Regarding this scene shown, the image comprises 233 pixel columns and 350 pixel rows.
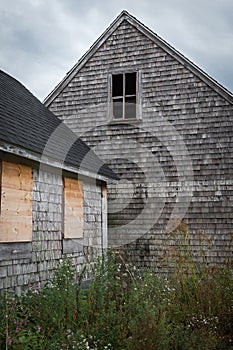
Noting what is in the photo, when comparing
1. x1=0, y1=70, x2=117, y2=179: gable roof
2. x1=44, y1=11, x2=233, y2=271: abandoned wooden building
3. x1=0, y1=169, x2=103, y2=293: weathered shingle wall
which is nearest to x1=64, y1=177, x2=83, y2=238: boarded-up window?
x1=0, y1=169, x2=103, y2=293: weathered shingle wall

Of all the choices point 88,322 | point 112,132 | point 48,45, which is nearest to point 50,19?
point 48,45

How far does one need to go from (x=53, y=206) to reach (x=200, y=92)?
17.9 feet

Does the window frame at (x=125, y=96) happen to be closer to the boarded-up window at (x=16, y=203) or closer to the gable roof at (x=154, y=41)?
the gable roof at (x=154, y=41)

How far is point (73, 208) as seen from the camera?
930cm

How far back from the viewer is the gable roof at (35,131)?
755 cm

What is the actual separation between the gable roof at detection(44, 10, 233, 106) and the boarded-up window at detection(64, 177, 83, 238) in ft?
14.7

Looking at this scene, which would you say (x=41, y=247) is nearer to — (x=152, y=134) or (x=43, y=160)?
(x=43, y=160)

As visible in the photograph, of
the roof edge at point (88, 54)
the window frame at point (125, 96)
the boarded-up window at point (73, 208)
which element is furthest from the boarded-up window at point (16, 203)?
the roof edge at point (88, 54)

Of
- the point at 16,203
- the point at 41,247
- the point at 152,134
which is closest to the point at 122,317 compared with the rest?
the point at 16,203

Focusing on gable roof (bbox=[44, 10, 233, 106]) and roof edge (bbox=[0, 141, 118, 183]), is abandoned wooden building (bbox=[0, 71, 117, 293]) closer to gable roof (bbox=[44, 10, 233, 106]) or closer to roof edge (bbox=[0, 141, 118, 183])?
roof edge (bbox=[0, 141, 118, 183])

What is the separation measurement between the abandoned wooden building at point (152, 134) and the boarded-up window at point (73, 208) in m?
2.59

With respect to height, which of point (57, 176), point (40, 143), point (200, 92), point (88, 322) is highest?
point (200, 92)

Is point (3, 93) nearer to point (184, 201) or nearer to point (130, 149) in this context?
point (130, 149)

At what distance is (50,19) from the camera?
14836 mm
